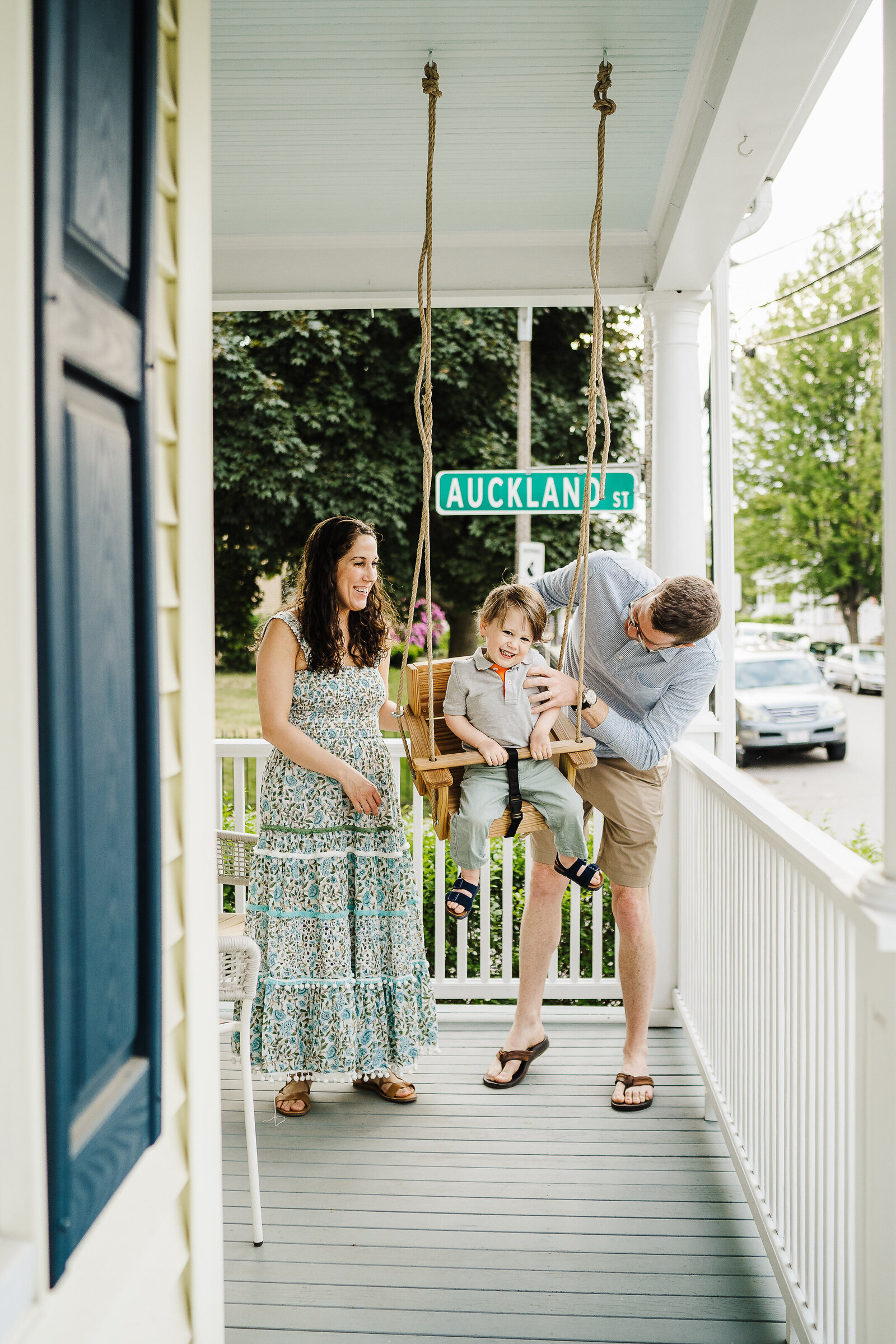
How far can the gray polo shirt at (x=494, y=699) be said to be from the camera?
2756 millimetres

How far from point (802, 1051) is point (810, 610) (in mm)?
20052

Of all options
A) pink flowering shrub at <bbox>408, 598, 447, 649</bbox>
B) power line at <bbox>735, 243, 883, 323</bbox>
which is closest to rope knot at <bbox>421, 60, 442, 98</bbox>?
power line at <bbox>735, 243, 883, 323</bbox>

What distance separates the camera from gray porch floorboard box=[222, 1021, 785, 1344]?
2057 millimetres

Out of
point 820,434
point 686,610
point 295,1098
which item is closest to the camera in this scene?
point 686,610

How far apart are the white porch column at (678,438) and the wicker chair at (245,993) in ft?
6.60

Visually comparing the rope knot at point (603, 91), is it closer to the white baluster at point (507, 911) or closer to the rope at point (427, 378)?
the rope at point (427, 378)

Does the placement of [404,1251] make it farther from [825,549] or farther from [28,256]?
[825,549]

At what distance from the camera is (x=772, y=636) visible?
62.5ft

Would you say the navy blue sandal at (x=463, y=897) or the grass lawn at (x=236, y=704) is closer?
the navy blue sandal at (x=463, y=897)

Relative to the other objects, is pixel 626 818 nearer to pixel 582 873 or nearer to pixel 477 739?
pixel 582 873

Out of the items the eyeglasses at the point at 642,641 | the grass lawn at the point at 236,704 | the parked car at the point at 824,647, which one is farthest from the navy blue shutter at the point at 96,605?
the parked car at the point at 824,647

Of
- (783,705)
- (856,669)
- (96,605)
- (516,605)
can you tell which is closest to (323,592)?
(516,605)

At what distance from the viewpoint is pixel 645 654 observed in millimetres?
2889

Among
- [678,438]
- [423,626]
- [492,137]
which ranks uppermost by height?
[492,137]
